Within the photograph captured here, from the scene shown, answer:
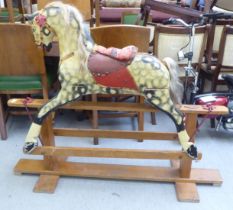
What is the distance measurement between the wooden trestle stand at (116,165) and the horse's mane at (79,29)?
0.32 metres

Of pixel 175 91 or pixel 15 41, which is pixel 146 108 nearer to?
pixel 175 91

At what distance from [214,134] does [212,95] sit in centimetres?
37

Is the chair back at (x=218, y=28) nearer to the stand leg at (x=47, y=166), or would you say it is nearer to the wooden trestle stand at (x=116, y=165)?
the wooden trestle stand at (x=116, y=165)

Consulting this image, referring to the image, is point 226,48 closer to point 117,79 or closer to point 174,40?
point 174,40

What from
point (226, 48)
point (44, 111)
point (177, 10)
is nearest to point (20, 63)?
point (44, 111)

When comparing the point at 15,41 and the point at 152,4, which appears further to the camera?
the point at 152,4

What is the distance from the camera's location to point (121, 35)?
2004 millimetres

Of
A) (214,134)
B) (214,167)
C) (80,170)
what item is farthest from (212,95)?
(80,170)

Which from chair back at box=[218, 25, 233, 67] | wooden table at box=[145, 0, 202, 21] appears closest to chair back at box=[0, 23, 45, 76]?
wooden table at box=[145, 0, 202, 21]

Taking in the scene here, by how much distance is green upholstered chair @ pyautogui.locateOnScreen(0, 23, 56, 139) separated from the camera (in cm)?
198

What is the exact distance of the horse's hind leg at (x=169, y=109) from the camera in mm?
1587

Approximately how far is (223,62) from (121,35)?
0.97 metres

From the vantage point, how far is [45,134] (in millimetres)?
1881

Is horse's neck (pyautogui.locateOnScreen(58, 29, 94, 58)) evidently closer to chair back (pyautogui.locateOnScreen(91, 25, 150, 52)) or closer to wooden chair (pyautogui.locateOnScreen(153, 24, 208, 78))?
chair back (pyautogui.locateOnScreen(91, 25, 150, 52))
